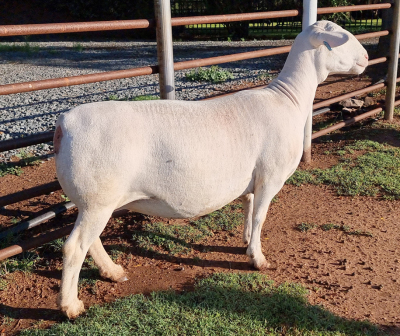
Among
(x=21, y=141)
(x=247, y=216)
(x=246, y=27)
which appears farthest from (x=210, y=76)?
(x=246, y=27)

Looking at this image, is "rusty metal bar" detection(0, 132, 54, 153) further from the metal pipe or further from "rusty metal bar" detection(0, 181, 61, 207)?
the metal pipe

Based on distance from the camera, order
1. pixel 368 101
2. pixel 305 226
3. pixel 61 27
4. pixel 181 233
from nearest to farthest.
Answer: pixel 61 27, pixel 181 233, pixel 305 226, pixel 368 101

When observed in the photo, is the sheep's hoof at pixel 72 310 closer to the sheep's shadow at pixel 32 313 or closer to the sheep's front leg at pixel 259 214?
the sheep's shadow at pixel 32 313

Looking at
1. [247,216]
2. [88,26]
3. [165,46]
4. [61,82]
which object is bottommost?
[247,216]

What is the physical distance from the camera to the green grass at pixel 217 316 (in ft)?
7.83

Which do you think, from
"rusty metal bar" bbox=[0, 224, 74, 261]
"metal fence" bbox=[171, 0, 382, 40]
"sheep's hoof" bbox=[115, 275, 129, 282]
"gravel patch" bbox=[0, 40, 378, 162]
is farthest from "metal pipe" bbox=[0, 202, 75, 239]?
"metal fence" bbox=[171, 0, 382, 40]

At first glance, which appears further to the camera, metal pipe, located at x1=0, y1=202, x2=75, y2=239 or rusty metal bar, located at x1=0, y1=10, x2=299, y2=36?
metal pipe, located at x1=0, y1=202, x2=75, y2=239

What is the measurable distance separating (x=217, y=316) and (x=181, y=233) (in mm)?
1043

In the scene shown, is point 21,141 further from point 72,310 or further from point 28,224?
point 72,310

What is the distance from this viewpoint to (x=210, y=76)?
9180 mm

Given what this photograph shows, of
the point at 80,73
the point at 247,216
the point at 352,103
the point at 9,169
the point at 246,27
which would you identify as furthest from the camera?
the point at 246,27

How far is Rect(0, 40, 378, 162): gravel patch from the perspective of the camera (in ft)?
21.4

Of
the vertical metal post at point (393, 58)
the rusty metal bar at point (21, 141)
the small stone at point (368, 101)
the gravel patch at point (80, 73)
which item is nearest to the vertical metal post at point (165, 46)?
the rusty metal bar at point (21, 141)

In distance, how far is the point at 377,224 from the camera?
364 cm
